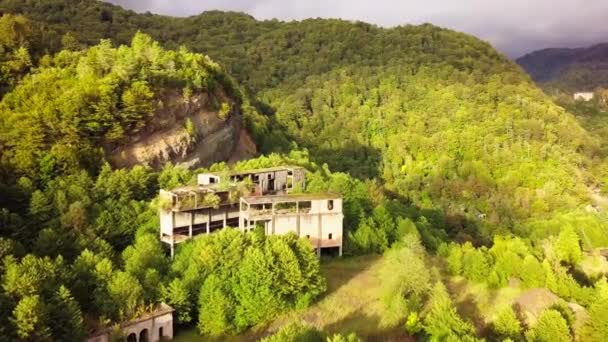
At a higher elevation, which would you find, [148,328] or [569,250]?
[148,328]

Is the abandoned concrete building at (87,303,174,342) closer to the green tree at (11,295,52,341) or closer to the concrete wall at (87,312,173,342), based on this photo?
the concrete wall at (87,312,173,342)

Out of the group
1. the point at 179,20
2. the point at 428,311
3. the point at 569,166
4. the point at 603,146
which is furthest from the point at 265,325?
the point at 179,20

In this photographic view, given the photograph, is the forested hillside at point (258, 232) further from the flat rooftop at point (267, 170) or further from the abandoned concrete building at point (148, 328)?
the flat rooftop at point (267, 170)

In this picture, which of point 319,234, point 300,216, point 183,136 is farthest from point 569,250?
point 183,136

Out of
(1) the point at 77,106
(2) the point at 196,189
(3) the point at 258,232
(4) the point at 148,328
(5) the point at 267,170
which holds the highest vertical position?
(1) the point at 77,106

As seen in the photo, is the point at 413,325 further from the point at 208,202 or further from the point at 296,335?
the point at 208,202

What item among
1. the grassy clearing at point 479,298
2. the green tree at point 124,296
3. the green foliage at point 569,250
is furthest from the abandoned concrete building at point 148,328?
the green foliage at point 569,250

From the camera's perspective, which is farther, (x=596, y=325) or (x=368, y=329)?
(x=596, y=325)

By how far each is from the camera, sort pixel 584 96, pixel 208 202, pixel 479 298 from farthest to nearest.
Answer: pixel 584 96 → pixel 208 202 → pixel 479 298

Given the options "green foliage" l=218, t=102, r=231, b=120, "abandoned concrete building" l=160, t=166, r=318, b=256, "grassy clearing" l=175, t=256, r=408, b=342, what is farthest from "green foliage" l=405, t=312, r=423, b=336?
"green foliage" l=218, t=102, r=231, b=120
